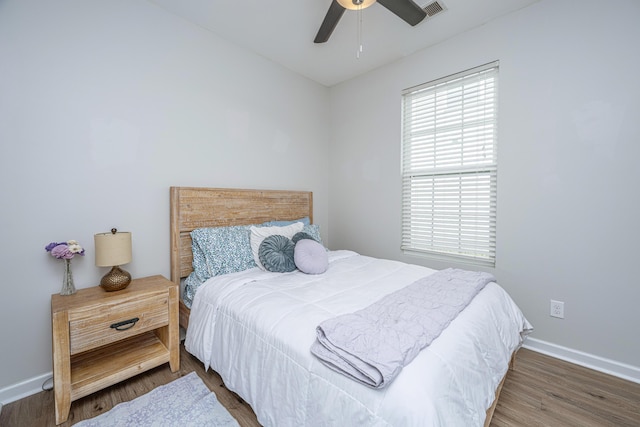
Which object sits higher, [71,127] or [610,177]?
[71,127]

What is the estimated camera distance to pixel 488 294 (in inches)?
68.0

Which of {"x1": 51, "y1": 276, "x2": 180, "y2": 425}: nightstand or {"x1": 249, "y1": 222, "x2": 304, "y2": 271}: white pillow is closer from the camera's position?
{"x1": 51, "y1": 276, "x2": 180, "y2": 425}: nightstand

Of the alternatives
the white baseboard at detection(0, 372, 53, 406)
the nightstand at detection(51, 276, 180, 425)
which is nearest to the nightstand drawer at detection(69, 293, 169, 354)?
the nightstand at detection(51, 276, 180, 425)

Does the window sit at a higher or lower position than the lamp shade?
higher

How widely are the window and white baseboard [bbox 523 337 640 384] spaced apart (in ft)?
2.43

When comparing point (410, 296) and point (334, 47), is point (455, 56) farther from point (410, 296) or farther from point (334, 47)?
point (410, 296)

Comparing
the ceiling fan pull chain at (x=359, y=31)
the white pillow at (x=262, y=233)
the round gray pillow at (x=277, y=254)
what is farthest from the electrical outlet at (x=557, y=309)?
the ceiling fan pull chain at (x=359, y=31)

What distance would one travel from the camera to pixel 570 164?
6.68 feet

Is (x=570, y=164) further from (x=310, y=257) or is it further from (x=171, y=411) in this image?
(x=171, y=411)

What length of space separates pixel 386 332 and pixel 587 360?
2.01m

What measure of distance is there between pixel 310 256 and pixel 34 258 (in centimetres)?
180

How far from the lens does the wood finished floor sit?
152 cm

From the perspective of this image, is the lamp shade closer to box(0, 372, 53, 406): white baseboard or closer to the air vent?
box(0, 372, 53, 406): white baseboard

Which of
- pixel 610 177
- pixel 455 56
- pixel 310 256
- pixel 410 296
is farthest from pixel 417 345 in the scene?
pixel 455 56
